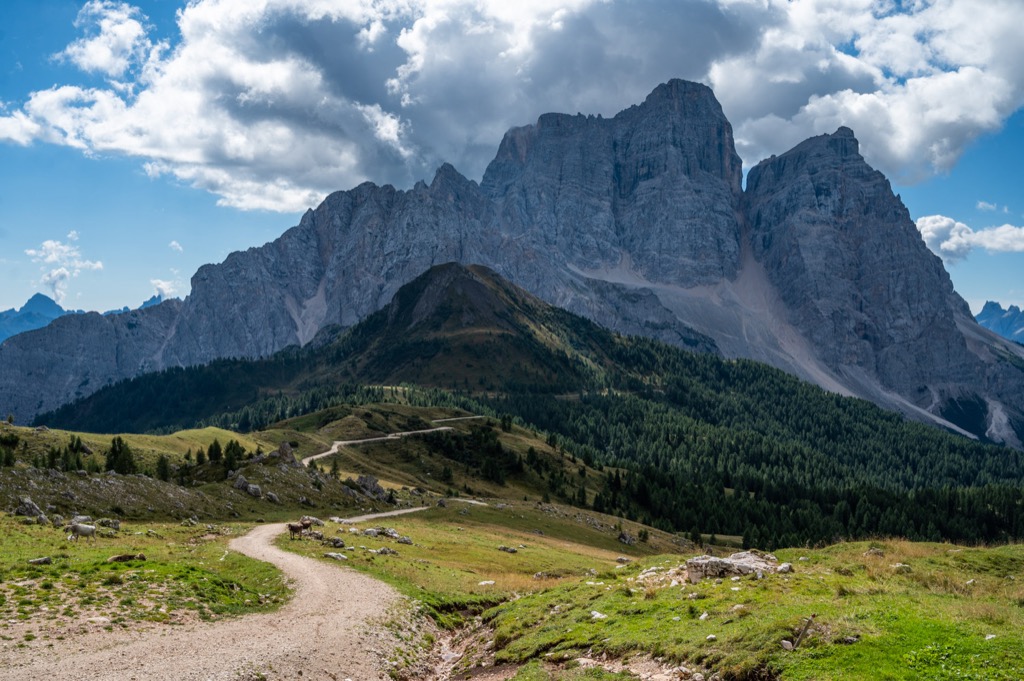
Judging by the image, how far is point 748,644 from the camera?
25.3 meters

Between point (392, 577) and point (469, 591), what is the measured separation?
5.70 meters

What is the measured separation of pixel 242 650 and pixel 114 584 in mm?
10367

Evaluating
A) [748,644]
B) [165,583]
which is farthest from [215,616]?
[748,644]

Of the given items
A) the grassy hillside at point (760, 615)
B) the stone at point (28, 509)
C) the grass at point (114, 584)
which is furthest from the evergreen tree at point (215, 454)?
the grass at point (114, 584)

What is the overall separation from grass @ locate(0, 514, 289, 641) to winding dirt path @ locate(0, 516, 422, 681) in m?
1.58

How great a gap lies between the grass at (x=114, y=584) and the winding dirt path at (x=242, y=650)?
1583 mm

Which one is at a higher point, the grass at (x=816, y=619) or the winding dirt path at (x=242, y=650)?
the grass at (x=816, y=619)

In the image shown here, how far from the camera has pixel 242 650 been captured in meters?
31.5

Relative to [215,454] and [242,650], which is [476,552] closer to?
[242,650]

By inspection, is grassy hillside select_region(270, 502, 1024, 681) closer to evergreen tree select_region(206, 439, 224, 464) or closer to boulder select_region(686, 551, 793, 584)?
boulder select_region(686, 551, 793, 584)

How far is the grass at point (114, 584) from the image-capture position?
32500 mm

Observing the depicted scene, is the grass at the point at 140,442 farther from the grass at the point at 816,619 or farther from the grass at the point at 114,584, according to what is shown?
the grass at the point at 816,619

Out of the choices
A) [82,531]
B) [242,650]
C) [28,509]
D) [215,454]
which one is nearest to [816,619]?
[242,650]

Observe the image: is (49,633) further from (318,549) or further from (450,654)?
(318,549)
